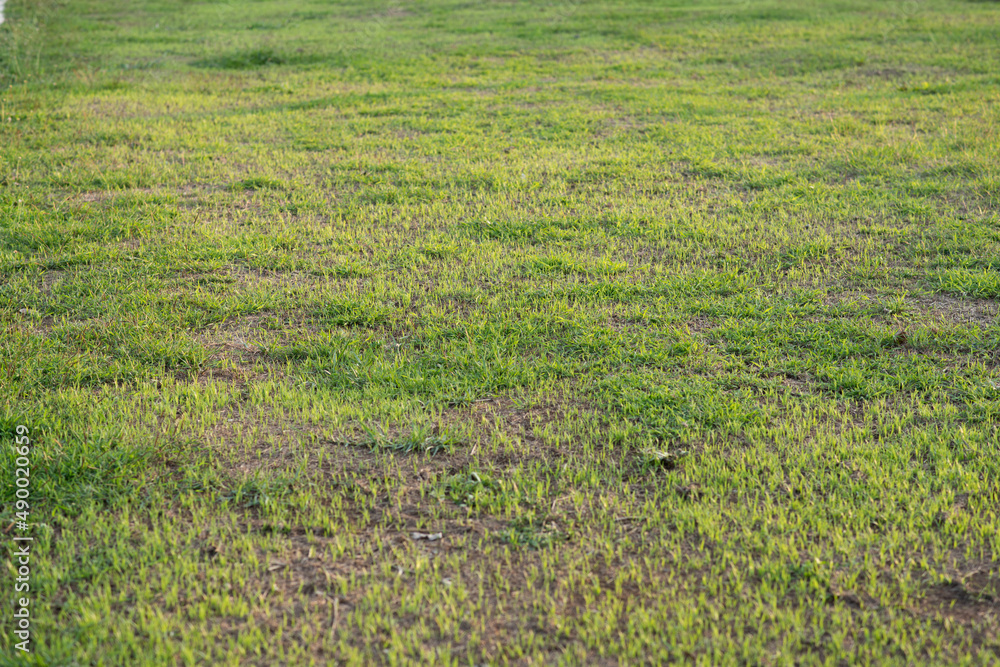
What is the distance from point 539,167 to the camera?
299 inches

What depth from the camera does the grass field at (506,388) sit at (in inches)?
110

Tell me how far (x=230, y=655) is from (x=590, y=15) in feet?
53.8

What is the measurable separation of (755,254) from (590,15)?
1289cm

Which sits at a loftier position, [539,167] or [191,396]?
[539,167]

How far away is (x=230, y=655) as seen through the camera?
2.63 m

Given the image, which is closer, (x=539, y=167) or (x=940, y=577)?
(x=940, y=577)

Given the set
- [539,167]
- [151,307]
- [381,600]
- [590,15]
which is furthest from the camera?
[590,15]

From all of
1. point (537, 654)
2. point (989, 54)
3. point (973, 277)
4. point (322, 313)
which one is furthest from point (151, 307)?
point (989, 54)

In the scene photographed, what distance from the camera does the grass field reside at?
2.80 metres

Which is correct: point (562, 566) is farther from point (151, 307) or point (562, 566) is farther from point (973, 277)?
point (973, 277)

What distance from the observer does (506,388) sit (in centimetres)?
413

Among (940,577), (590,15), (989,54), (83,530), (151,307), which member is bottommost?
(940,577)

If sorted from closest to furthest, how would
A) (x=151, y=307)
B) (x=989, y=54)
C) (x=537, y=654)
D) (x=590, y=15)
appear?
(x=537, y=654) → (x=151, y=307) → (x=989, y=54) → (x=590, y=15)

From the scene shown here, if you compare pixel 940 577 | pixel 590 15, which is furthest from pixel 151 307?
pixel 590 15
